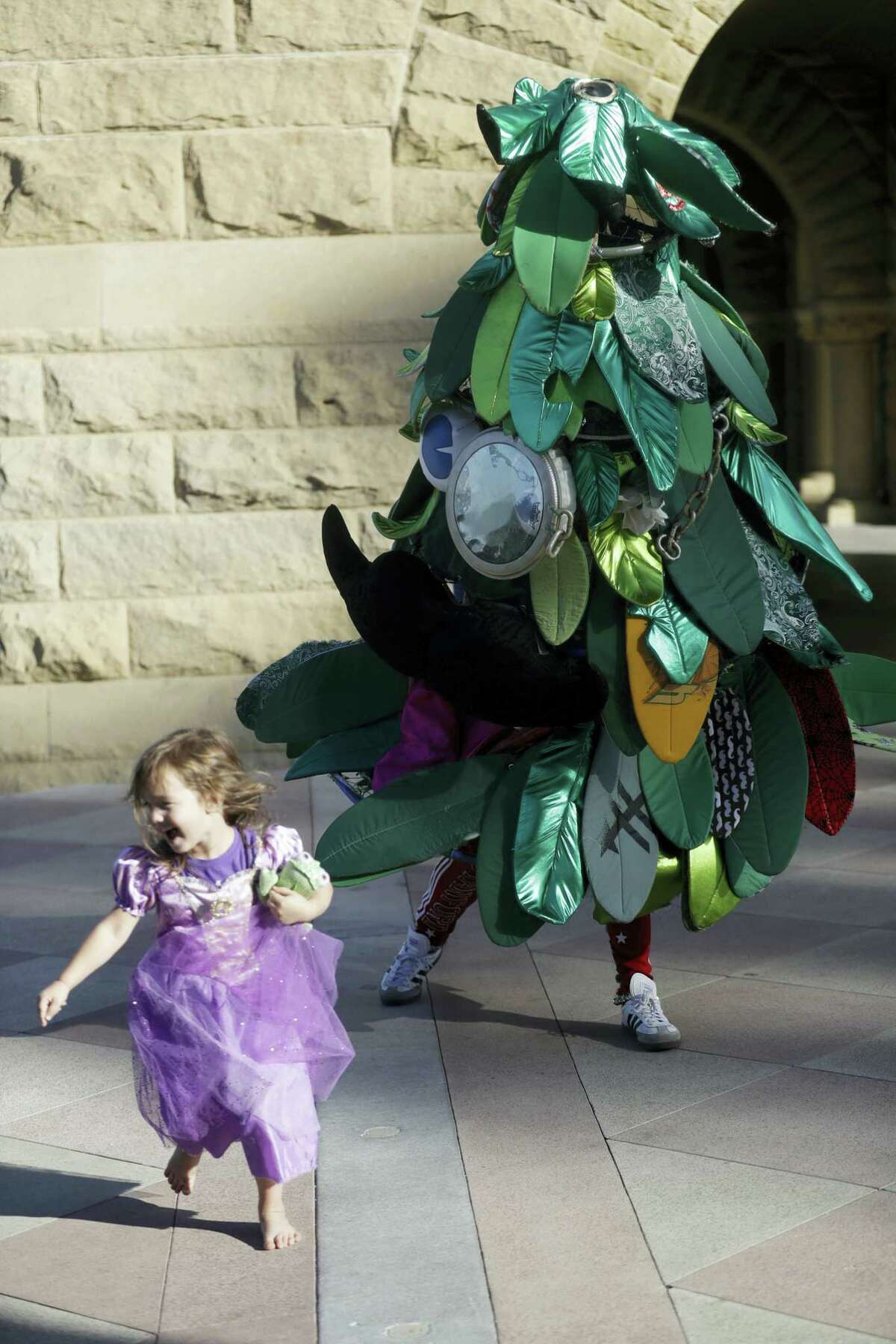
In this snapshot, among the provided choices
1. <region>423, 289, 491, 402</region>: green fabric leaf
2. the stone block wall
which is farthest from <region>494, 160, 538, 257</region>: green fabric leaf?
the stone block wall

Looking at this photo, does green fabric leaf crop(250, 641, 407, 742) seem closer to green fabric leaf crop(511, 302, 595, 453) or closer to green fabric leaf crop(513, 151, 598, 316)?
green fabric leaf crop(511, 302, 595, 453)

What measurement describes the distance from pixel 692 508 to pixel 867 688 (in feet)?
2.23

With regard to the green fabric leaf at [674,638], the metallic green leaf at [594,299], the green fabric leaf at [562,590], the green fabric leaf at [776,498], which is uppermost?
the metallic green leaf at [594,299]

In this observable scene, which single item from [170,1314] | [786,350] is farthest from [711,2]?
[786,350]

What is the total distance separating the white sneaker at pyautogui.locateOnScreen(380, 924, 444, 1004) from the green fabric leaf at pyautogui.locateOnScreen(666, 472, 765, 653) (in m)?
1.10

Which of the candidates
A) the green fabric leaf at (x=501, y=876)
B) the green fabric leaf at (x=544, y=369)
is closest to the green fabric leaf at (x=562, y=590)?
the green fabric leaf at (x=544, y=369)

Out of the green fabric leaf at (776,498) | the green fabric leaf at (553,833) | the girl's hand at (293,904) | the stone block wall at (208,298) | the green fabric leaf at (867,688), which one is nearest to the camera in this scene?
the girl's hand at (293,904)

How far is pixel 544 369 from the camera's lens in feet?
9.84

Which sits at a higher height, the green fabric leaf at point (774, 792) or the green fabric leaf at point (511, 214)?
the green fabric leaf at point (511, 214)

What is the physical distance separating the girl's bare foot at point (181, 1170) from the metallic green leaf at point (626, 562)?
49.8 inches

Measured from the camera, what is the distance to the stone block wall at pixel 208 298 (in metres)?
6.33

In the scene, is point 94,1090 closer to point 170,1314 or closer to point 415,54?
point 170,1314

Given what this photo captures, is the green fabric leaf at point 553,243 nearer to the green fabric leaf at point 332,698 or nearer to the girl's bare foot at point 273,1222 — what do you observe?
the green fabric leaf at point 332,698

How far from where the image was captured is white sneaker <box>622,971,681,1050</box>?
11.1 ft
